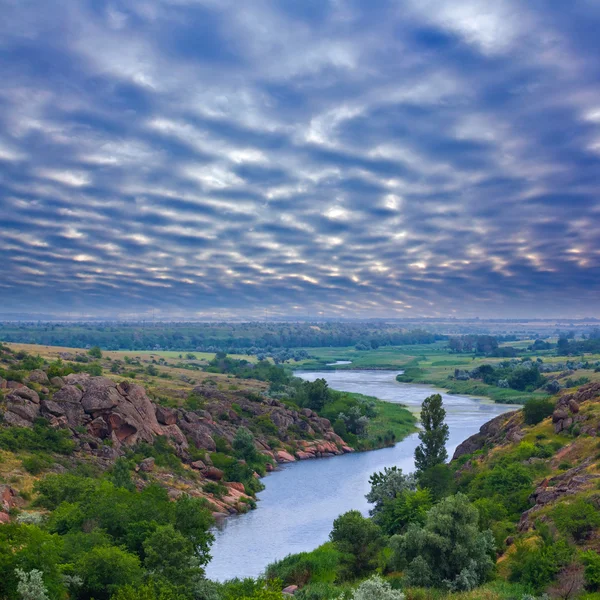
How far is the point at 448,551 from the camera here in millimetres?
31234

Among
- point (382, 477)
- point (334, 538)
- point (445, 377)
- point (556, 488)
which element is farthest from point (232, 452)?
point (445, 377)

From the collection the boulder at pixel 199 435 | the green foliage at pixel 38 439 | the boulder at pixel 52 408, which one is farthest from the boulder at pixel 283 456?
the green foliage at pixel 38 439

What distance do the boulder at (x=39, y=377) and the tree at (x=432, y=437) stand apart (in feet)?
138

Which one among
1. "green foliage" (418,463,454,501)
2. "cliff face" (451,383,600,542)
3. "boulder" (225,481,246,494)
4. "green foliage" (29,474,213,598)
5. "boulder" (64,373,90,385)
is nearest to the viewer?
"green foliage" (29,474,213,598)

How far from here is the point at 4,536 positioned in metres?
24.0

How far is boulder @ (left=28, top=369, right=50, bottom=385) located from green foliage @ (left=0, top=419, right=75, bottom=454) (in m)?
7.74

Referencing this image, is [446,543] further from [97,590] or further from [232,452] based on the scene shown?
[232,452]

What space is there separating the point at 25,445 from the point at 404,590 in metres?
38.5

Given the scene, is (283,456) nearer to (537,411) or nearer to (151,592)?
(537,411)

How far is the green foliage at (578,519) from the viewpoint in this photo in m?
32.2

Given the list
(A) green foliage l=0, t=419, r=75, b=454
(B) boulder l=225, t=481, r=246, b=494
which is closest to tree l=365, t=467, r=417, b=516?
(B) boulder l=225, t=481, r=246, b=494

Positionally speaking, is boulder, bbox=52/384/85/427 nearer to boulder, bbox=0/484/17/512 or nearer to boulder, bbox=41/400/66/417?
boulder, bbox=41/400/66/417

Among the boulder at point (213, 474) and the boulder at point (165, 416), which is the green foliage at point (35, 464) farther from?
the boulder at point (165, 416)

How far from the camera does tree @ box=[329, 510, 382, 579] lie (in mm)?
38812
